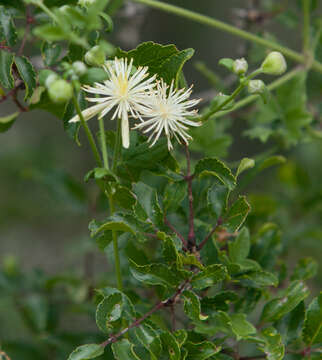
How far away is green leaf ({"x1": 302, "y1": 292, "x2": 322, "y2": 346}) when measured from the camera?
2.19 ft

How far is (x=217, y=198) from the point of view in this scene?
0.68 meters

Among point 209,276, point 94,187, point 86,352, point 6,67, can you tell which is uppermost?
point 6,67

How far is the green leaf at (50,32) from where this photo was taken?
0.49 metres

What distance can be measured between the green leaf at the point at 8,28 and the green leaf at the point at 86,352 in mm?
385

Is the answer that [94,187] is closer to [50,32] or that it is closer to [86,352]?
[86,352]

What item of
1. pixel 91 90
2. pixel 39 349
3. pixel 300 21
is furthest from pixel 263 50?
pixel 39 349

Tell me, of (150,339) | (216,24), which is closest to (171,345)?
(150,339)

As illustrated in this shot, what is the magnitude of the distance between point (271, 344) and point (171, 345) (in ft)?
0.44

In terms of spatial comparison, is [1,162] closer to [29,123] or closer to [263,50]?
[29,123]

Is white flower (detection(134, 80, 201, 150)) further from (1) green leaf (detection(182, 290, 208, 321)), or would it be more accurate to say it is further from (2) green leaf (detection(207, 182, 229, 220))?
(1) green leaf (detection(182, 290, 208, 321))

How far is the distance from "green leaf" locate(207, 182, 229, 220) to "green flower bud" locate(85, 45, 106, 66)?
0.21m

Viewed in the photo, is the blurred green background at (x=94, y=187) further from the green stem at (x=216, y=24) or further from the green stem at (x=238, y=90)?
the green stem at (x=238, y=90)

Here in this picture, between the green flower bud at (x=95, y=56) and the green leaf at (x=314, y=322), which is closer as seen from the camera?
the green flower bud at (x=95, y=56)

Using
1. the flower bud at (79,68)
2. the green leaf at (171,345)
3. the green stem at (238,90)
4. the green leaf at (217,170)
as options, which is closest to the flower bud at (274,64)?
the green stem at (238,90)
